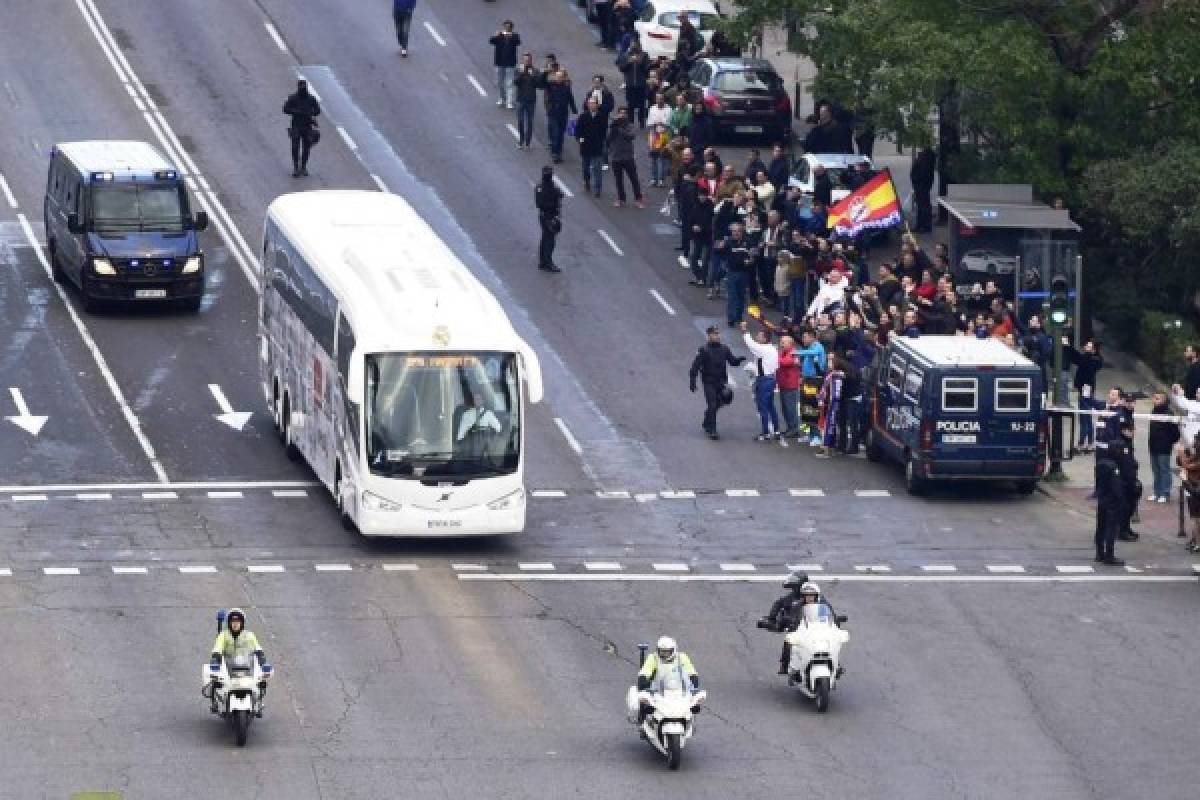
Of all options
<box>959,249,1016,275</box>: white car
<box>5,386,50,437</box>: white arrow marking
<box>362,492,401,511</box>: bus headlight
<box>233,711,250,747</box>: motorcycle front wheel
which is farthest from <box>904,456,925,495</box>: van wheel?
<box>233,711,250,747</box>: motorcycle front wheel

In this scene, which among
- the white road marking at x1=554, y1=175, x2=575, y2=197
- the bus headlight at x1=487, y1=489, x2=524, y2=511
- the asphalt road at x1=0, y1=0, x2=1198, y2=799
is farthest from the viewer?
the white road marking at x1=554, y1=175, x2=575, y2=197

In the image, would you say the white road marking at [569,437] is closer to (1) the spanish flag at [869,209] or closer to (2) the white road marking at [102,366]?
(2) the white road marking at [102,366]

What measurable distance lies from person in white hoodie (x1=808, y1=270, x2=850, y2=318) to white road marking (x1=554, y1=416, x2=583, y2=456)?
457 cm

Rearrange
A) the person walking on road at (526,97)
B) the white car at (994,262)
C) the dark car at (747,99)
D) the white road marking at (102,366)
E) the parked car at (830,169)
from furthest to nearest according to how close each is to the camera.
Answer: the dark car at (747,99)
the person walking on road at (526,97)
the parked car at (830,169)
the white car at (994,262)
the white road marking at (102,366)

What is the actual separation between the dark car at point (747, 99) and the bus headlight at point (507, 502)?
23.5 m

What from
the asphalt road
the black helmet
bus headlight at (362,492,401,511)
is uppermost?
the black helmet

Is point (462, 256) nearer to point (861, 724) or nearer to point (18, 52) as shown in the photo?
point (18, 52)

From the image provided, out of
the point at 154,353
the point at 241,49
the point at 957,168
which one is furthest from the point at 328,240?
the point at 241,49

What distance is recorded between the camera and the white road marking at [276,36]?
64.6 m

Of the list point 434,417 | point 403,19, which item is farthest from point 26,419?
point 403,19

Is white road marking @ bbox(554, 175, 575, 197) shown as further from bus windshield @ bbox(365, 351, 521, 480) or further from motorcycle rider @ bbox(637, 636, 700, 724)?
motorcycle rider @ bbox(637, 636, 700, 724)

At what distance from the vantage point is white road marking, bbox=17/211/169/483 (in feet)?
132

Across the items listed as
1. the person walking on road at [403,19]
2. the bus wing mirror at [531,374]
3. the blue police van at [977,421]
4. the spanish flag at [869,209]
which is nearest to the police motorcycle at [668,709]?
the bus wing mirror at [531,374]

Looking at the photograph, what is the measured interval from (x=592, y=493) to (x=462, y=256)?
1321cm
